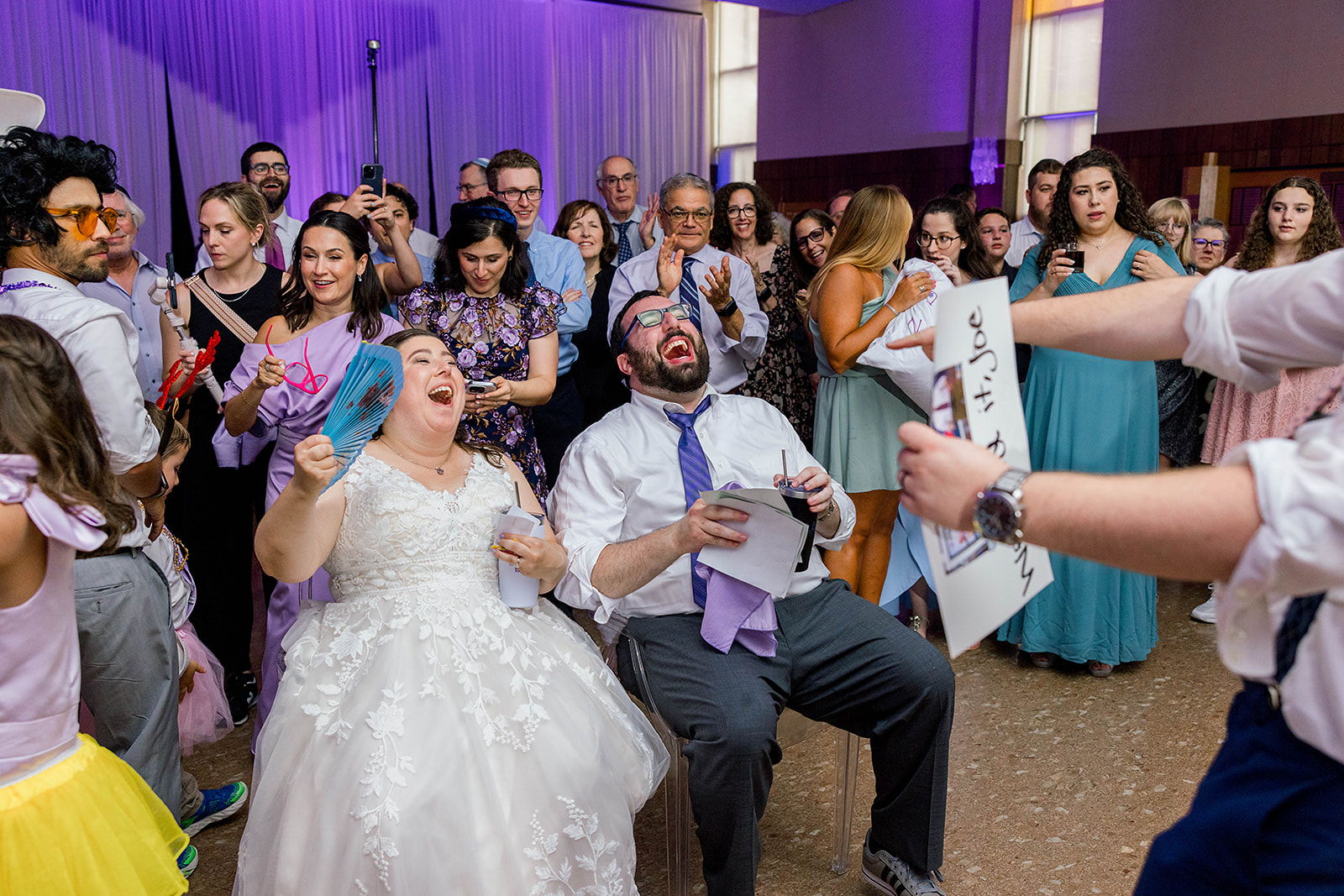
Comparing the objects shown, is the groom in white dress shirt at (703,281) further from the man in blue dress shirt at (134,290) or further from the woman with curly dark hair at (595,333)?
the man in blue dress shirt at (134,290)

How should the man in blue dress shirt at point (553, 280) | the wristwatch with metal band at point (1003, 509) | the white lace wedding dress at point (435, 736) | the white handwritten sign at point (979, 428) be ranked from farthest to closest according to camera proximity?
the man in blue dress shirt at point (553, 280) < the white lace wedding dress at point (435, 736) < the white handwritten sign at point (979, 428) < the wristwatch with metal band at point (1003, 509)

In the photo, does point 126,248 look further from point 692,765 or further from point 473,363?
point 692,765

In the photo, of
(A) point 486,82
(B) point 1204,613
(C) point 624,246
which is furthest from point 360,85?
(B) point 1204,613

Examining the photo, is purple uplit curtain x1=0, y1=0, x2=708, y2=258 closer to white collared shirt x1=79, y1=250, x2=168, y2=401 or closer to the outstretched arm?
white collared shirt x1=79, y1=250, x2=168, y2=401

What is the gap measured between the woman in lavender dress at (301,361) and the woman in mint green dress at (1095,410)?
2189mm

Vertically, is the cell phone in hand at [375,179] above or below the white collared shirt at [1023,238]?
Result: above

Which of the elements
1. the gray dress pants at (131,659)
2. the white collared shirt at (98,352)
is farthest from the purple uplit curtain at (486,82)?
the gray dress pants at (131,659)

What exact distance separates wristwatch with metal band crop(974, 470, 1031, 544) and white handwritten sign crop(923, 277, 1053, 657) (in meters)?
0.09

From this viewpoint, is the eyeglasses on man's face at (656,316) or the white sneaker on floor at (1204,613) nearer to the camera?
the eyeglasses on man's face at (656,316)

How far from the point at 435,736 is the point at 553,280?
7.90ft

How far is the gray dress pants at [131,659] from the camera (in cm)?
199

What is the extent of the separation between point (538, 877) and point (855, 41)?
10.1m

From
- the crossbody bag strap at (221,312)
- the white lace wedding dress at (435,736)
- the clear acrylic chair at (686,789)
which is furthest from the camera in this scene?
the crossbody bag strap at (221,312)

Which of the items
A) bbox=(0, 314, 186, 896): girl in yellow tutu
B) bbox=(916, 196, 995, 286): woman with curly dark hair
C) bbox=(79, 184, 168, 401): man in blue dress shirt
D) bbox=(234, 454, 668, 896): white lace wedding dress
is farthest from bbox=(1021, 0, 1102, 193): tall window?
bbox=(0, 314, 186, 896): girl in yellow tutu
